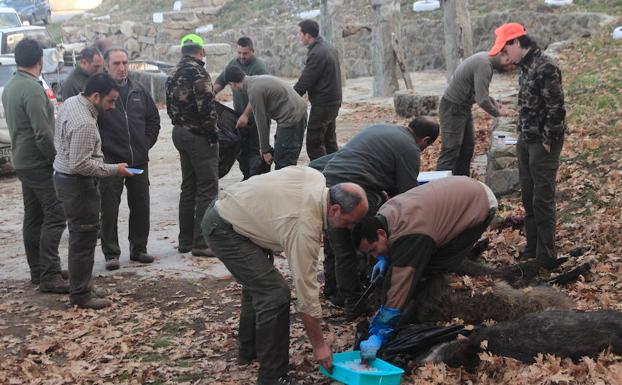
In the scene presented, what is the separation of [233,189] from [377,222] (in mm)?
911

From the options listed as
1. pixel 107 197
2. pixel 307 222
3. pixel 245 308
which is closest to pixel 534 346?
pixel 307 222

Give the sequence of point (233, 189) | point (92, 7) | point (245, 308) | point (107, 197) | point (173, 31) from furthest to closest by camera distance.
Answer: point (92, 7) → point (173, 31) → point (107, 197) → point (245, 308) → point (233, 189)

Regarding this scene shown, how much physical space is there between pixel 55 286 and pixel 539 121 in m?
4.36

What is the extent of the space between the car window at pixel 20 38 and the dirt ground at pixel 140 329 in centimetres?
1311

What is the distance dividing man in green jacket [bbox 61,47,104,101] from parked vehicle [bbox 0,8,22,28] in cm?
1797

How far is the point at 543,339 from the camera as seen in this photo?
496cm

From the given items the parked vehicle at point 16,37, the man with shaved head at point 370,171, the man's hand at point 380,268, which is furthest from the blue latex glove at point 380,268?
the parked vehicle at point 16,37

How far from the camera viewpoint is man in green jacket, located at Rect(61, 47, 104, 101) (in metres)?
8.22

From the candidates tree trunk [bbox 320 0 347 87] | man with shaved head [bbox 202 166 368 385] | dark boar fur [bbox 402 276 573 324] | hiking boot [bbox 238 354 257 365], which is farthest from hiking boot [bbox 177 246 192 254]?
tree trunk [bbox 320 0 347 87]

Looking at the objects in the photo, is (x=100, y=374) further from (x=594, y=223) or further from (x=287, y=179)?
(x=594, y=223)

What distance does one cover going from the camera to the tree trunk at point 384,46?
19438 millimetres

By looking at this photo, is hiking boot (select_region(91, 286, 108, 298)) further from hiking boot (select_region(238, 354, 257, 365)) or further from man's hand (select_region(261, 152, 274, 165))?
man's hand (select_region(261, 152, 274, 165))

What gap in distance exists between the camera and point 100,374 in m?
5.89

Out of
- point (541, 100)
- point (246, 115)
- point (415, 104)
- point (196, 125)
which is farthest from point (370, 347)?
point (415, 104)
